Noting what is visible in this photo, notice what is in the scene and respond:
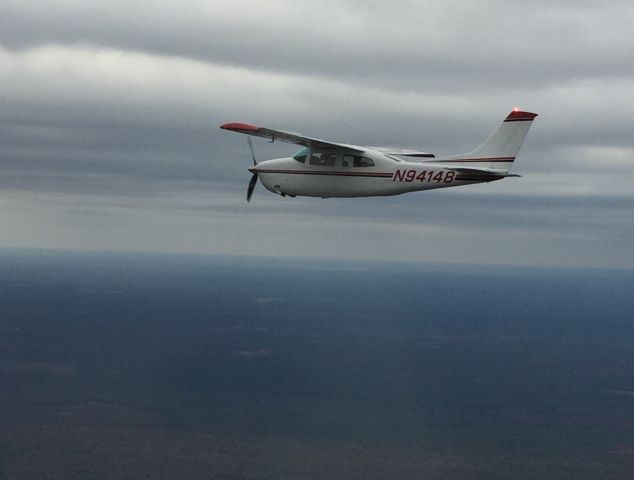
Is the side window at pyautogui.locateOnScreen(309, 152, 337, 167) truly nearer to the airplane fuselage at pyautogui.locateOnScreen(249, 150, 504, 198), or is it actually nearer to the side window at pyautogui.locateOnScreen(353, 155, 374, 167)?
the airplane fuselage at pyautogui.locateOnScreen(249, 150, 504, 198)

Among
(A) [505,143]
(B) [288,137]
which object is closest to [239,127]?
(B) [288,137]

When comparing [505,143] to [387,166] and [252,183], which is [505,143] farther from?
[252,183]

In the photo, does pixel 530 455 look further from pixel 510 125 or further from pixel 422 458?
pixel 510 125

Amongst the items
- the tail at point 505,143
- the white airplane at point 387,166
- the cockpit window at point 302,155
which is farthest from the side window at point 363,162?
the tail at point 505,143

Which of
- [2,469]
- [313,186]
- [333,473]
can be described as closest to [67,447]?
[2,469]

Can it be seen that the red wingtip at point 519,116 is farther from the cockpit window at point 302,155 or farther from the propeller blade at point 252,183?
the propeller blade at point 252,183

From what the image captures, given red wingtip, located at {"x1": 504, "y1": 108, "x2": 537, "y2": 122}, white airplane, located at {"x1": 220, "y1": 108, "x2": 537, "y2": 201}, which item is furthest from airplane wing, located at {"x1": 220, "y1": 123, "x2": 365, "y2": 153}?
Answer: red wingtip, located at {"x1": 504, "y1": 108, "x2": 537, "y2": 122}
